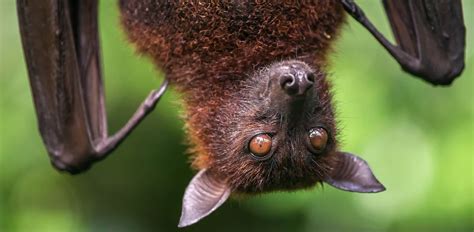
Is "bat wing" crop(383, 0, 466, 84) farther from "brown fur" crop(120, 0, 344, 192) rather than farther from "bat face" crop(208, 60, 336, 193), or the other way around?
"bat face" crop(208, 60, 336, 193)

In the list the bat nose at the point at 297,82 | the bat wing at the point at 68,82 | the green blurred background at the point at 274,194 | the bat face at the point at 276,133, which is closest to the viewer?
the bat nose at the point at 297,82

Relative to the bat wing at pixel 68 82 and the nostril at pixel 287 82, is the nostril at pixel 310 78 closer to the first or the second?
the nostril at pixel 287 82

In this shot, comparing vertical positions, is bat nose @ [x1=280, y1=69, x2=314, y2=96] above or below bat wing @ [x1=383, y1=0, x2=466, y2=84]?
above

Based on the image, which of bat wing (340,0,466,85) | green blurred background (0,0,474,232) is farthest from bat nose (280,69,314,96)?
bat wing (340,0,466,85)

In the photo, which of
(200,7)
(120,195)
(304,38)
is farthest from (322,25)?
(120,195)

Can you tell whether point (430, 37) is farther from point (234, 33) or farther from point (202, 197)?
point (202, 197)

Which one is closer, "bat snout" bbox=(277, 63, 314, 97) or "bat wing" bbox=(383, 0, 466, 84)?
"bat snout" bbox=(277, 63, 314, 97)

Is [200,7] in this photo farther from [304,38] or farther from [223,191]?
[223,191]

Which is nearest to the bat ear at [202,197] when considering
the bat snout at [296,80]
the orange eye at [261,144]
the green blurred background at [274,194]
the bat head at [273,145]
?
the bat head at [273,145]

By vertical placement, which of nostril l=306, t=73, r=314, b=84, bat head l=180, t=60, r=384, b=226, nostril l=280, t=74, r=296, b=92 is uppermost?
nostril l=306, t=73, r=314, b=84
